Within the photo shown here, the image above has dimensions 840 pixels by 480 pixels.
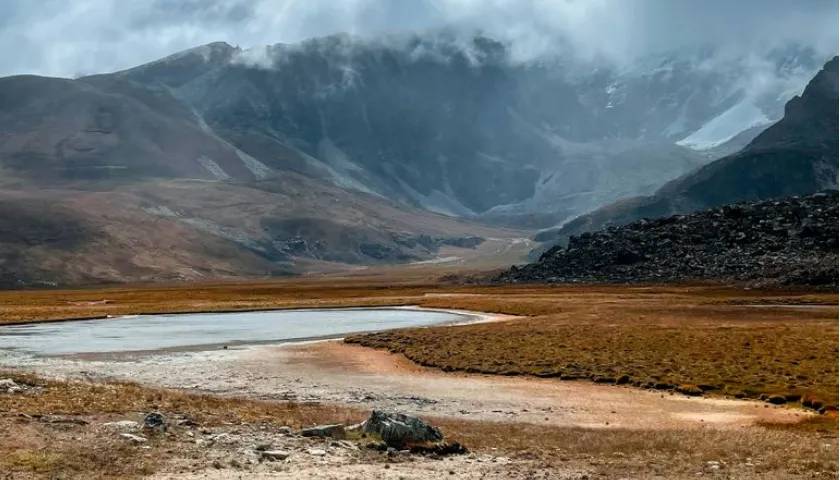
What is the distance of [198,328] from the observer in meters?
92.5

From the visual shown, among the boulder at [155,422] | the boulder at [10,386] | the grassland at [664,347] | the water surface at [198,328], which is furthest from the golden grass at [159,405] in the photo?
the water surface at [198,328]

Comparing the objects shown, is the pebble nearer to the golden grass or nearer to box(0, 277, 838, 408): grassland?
the golden grass

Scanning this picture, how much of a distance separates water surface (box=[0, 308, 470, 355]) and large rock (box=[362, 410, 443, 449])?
44570 mm

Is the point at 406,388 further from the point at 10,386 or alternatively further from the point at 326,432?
the point at 10,386

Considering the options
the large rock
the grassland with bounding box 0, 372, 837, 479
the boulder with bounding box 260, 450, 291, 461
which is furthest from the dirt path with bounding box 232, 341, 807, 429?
the boulder with bounding box 260, 450, 291, 461

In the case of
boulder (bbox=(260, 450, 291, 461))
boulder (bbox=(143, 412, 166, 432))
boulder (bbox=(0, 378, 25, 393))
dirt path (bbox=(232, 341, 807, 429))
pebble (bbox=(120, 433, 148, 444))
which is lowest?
dirt path (bbox=(232, 341, 807, 429))

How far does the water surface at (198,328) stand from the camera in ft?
236

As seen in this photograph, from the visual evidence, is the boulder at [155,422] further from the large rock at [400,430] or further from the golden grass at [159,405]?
the large rock at [400,430]

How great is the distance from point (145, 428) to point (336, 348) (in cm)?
3936

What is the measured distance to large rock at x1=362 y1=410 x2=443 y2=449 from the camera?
2666 cm

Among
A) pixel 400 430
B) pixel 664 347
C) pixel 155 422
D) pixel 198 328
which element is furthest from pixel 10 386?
pixel 198 328

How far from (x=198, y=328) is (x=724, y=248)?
126m

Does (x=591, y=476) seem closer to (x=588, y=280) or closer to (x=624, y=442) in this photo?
(x=624, y=442)

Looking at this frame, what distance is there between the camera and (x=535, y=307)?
4488 inches
